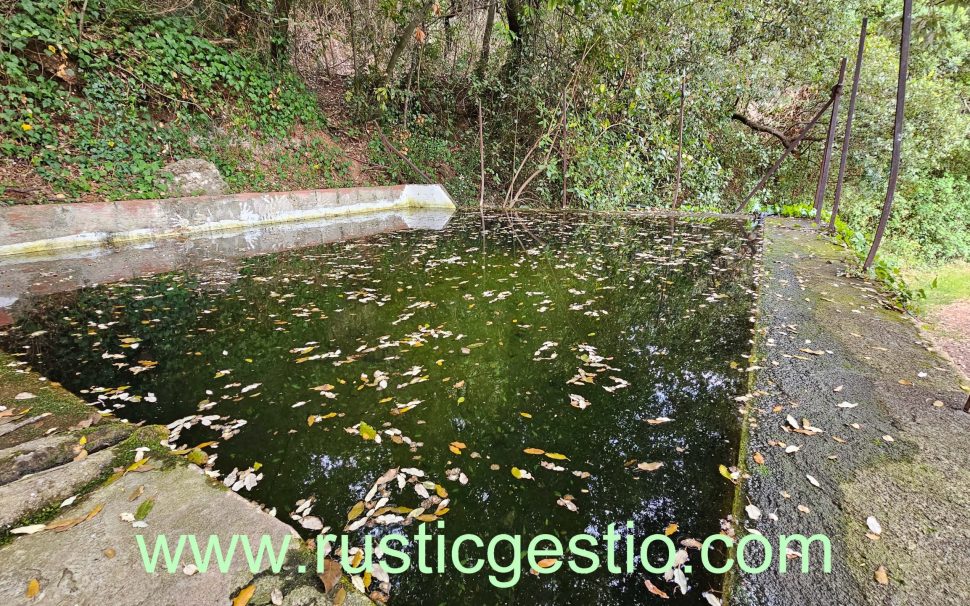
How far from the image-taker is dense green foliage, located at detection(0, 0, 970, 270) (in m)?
6.78

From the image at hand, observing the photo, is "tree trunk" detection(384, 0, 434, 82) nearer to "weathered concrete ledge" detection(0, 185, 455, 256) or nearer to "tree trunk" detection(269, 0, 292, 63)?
"tree trunk" detection(269, 0, 292, 63)

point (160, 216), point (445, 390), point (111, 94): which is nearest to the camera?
point (445, 390)

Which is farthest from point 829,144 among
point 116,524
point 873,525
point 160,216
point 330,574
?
point 160,216

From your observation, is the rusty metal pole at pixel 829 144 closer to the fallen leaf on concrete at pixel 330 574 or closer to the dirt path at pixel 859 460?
the dirt path at pixel 859 460

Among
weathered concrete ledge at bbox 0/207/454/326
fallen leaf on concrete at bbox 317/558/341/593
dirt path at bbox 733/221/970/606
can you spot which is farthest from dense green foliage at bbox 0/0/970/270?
fallen leaf on concrete at bbox 317/558/341/593

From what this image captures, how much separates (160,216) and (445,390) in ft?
19.9

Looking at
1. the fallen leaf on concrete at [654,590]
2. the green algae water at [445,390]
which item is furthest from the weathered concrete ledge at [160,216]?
the fallen leaf on concrete at [654,590]

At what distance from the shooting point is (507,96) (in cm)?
1091

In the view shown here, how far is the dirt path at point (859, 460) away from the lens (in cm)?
121

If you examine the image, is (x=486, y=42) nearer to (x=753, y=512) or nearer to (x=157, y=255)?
(x=157, y=255)

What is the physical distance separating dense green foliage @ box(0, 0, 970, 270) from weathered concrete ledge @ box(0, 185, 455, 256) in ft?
2.46

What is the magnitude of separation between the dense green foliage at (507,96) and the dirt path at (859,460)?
5.34 m

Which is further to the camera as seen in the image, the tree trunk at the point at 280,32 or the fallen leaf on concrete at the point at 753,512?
the tree trunk at the point at 280,32

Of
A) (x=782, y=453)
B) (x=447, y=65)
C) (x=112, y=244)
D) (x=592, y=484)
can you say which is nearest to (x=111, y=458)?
(x=592, y=484)
